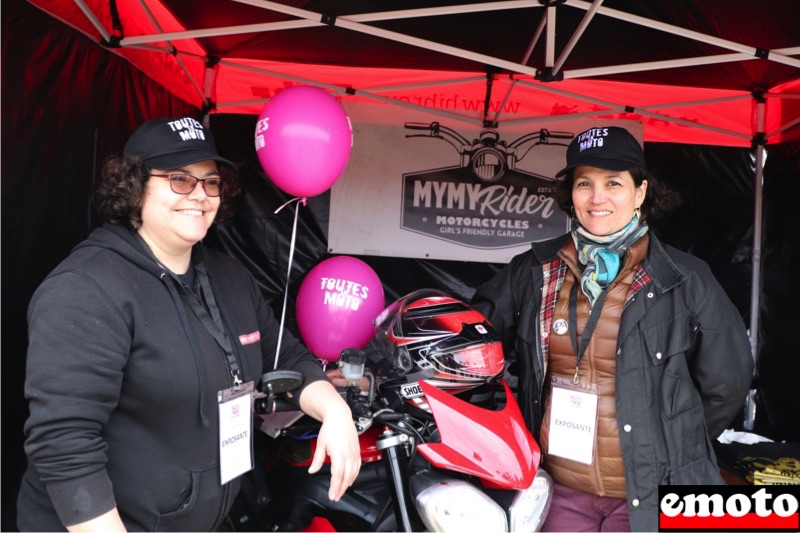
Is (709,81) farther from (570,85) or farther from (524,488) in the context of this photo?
(524,488)

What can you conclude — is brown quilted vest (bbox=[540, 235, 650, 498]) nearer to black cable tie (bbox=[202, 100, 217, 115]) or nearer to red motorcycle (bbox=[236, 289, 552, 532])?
red motorcycle (bbox=[236, 289, 552, 532])

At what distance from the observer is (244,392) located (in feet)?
5.09

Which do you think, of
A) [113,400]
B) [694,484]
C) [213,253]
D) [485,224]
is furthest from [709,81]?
[113,400]

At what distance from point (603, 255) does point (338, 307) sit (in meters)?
1.34

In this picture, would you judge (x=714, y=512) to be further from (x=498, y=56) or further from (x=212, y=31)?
(x=212, y=31)

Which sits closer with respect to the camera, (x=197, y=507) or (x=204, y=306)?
(x=197, y=507)

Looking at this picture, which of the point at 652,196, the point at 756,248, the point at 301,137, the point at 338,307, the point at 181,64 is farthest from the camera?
the point at 756,248

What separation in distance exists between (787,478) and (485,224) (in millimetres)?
2218

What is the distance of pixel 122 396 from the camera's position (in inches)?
51.1

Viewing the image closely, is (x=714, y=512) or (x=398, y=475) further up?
(x=398, y=475)

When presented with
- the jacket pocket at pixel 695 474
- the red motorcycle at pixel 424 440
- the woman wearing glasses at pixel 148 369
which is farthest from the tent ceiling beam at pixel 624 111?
the woman wearing glasses at pixel 148 369

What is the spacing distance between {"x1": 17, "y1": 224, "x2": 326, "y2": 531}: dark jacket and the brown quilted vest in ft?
3.25

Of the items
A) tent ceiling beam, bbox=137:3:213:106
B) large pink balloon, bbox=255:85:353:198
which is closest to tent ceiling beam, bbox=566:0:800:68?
large pink balloon, bbox=255:85:353:198

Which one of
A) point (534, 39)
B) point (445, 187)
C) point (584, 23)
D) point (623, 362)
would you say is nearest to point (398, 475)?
point (623, 362)
